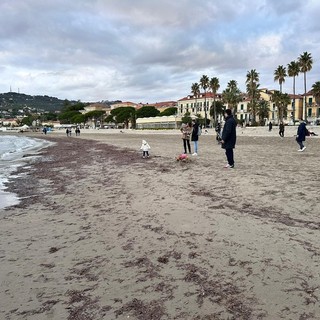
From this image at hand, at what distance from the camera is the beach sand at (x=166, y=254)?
119 inches

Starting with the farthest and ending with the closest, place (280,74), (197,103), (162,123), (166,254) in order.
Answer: (197,103) → (162,123) → (280,74) → (166,254)

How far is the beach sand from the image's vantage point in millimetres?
3012

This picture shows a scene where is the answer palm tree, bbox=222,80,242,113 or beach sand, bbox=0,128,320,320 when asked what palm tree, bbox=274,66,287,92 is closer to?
palm tree, bbox=222,80,242,113

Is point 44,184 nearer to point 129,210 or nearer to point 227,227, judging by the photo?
point 129,210

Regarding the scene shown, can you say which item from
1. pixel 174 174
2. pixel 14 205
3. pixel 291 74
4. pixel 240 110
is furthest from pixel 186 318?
pixel 240 110

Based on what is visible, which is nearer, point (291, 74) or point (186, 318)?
point (186, 318)

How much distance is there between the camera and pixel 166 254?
4176 millimetres

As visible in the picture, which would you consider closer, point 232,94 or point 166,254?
point 166,254

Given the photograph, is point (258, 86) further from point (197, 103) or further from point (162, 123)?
point (197, 103)

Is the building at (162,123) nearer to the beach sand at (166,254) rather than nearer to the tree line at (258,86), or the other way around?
the tree line at (258,86)

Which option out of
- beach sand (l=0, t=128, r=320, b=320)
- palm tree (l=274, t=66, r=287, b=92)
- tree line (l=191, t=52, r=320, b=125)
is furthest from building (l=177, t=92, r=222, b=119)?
beach sand (l=0, t=128, r=320, b=320)

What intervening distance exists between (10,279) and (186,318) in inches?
83.8

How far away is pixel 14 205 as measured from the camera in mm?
7469

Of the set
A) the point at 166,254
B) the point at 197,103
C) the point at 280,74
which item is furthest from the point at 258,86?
the point at 166,254
